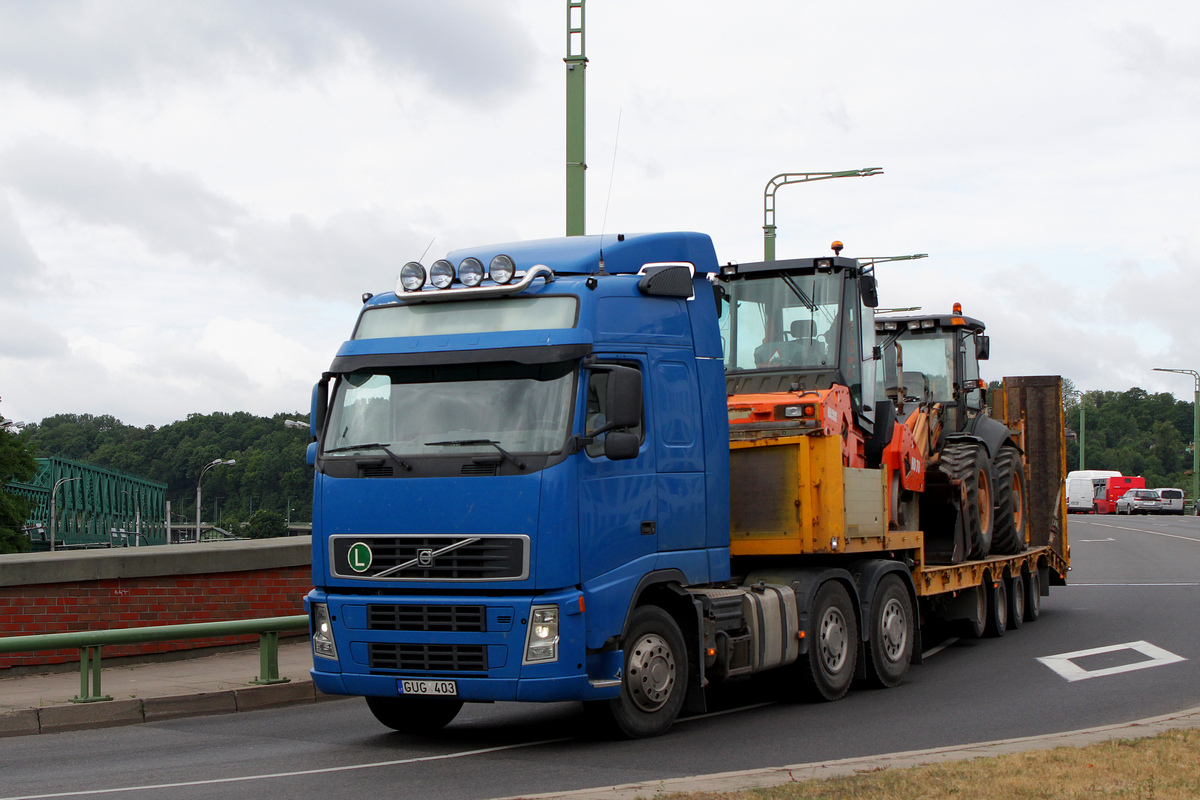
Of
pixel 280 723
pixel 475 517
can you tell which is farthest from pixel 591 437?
pixel 280 723

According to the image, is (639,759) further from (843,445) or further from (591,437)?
(843,445)

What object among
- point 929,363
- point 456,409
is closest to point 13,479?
point 929,363

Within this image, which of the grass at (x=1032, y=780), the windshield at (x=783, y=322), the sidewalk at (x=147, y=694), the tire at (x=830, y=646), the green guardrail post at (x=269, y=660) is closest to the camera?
the grass at (x=1032, y=780)

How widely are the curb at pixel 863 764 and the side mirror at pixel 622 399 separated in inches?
88.0

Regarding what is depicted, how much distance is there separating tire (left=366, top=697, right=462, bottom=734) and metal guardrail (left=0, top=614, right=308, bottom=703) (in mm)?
2095

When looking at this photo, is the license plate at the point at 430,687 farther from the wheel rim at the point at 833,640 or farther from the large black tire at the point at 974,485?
the large black tire at the point at 974,485

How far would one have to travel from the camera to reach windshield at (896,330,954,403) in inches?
657

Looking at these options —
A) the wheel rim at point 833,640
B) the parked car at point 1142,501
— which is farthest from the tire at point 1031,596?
the parked car at point 1142,501

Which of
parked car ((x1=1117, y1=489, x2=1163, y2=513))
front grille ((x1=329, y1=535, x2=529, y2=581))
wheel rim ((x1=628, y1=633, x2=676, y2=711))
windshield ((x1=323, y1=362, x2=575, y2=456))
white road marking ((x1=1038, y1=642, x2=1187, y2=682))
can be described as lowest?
parked car ((x1=1117, y1=489, x2=1163, y2=513))

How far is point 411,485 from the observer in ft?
28.4

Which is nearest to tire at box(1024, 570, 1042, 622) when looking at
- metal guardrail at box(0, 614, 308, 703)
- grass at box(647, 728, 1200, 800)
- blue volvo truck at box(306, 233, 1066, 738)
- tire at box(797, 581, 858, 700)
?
tire at box(797, 581, 858, 700)

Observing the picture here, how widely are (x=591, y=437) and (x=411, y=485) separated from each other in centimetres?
120

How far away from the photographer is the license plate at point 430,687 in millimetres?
8516

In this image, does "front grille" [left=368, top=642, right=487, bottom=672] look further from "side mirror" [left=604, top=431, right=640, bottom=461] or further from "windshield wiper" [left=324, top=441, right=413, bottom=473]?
"side mirror" [left=604, top=431, right=640, bottom=461]
